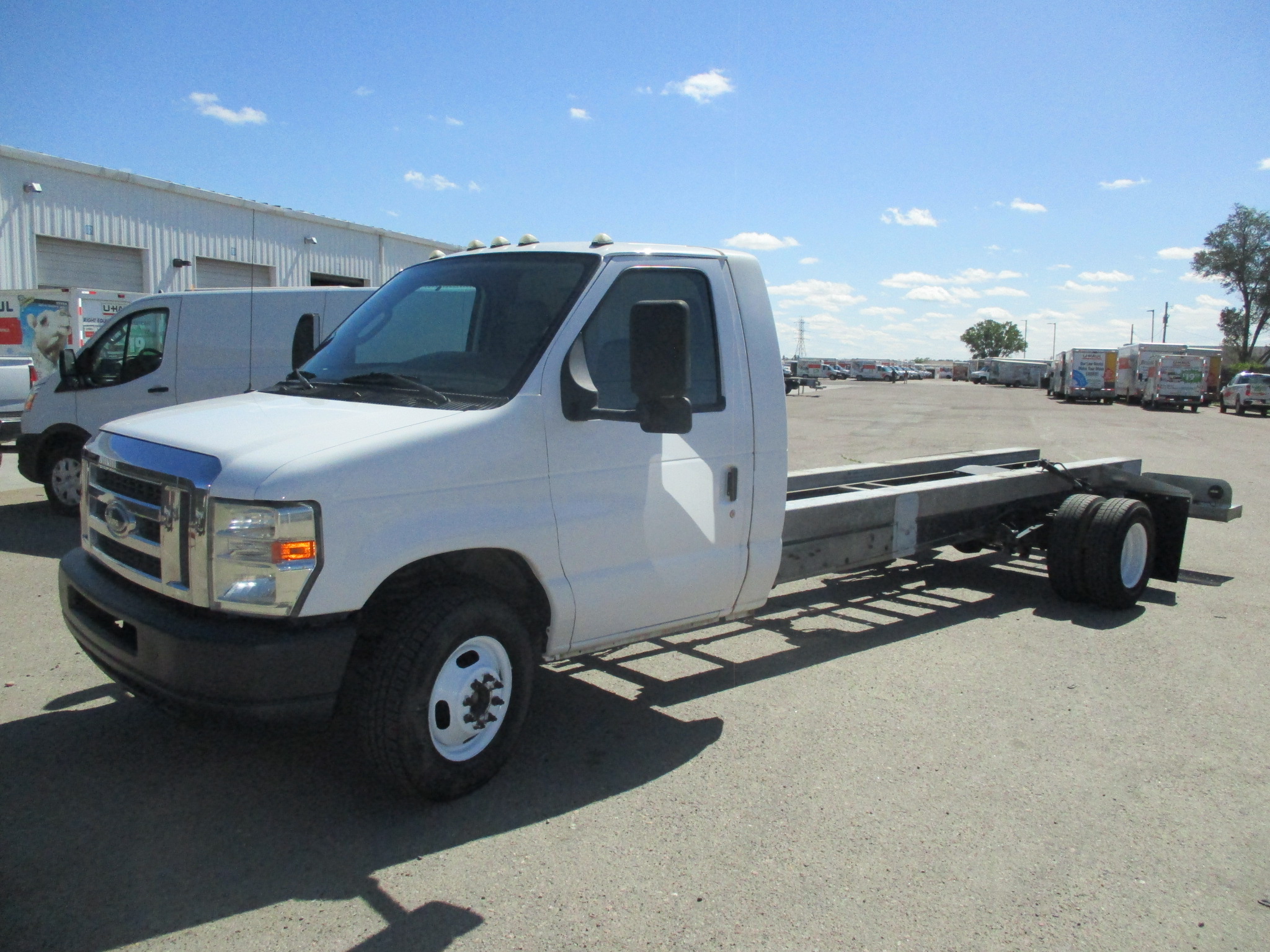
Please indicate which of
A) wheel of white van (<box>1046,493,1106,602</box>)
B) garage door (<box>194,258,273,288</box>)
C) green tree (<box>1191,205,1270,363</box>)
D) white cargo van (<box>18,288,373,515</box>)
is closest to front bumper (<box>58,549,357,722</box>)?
wheel of white van (<box>1046,493,1106,602</box>)

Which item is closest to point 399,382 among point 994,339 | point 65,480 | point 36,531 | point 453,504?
point 453,504

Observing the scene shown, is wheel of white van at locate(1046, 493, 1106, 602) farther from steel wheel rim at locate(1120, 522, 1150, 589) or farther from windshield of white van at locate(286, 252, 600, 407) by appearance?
windshield of white van at locate(286, 252, 600, 407)

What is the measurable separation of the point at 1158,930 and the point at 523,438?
8.95ft

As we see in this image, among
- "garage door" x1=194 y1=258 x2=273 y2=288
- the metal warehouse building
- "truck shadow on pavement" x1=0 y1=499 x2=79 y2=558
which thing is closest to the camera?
"truck shadow on pavement" x1=0 y1=499 x2=79 y2=558

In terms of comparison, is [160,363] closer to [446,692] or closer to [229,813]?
[229,813]

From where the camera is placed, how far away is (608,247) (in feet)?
14.2

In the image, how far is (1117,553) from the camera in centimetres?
684

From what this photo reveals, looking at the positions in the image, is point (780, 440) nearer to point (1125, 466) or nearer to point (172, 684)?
point (172, 684)

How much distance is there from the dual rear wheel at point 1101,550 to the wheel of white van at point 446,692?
462 centimetres

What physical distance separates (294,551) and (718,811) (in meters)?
1.91

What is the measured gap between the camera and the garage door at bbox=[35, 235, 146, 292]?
21.6 metres

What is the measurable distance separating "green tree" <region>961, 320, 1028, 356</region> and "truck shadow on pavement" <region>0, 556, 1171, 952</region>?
636 ft

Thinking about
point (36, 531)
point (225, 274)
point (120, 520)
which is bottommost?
point (36, 531)

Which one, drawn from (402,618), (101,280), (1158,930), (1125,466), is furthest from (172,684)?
(101,280)
